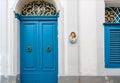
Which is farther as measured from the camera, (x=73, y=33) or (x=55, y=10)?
(x=55, y=10)

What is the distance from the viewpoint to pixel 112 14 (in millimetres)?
6910

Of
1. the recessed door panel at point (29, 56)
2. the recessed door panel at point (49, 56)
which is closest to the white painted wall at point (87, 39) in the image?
the recessed door panel at point (49, 56)

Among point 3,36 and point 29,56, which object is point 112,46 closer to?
point 29,56

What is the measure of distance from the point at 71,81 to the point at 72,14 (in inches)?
74.7

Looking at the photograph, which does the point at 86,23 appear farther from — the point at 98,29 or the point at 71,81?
the point at 71,81

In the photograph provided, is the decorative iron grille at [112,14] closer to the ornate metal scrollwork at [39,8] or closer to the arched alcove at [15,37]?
the arched alcove at [15,37]

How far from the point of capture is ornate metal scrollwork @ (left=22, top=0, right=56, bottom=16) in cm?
699

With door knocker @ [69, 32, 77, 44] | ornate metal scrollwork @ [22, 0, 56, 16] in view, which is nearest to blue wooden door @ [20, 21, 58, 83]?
ornate metal scrollwork @ [22, 0, 56, 16]

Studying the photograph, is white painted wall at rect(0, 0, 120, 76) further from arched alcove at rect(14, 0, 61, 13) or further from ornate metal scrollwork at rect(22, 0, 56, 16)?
ornate metal scrollwork at rect(22, 0, 56, 16)

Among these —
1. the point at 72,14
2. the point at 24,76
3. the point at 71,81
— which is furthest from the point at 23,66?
the point at 72,14

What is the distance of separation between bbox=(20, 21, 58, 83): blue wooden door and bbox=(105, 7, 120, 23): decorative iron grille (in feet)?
5.24

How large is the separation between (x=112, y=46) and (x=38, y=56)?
2.20 m

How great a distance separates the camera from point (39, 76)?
692 cm

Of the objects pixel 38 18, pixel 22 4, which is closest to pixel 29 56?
pixel 38 18
